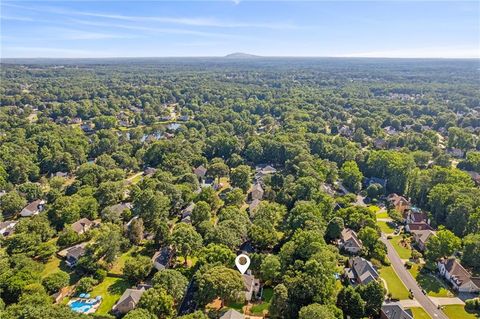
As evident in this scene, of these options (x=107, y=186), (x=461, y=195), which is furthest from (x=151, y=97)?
(x=461, y=195)

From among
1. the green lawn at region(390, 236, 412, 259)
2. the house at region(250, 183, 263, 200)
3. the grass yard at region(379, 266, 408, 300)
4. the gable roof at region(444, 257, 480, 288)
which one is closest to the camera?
the grass yard at region(379, 266, 408, 300)

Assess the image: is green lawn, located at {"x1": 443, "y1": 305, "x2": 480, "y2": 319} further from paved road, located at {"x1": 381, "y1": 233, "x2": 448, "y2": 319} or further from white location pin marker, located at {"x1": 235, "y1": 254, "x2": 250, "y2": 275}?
white location pin marker, located at {"x1": 235, "y1": 254, "x2": 250, "y2": 275}

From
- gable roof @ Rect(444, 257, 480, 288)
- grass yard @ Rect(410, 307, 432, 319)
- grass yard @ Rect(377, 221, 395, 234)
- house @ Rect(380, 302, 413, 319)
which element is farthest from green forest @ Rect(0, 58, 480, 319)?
grass yard @ Rect(410, 307, 432, 319)

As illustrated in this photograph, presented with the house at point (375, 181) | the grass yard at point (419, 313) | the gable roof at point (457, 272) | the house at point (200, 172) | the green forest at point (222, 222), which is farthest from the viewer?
the house at point (200, 172)

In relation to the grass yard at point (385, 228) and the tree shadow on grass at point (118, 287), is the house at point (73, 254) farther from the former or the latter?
the grass yard at point (385, 228)

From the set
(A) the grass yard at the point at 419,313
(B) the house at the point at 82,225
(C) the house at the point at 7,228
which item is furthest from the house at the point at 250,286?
(C) the house at the point at 7,228
